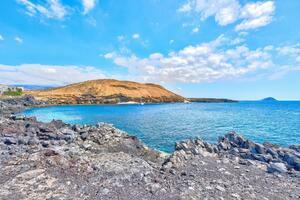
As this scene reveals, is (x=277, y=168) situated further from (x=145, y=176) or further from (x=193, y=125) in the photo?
(x=193, y=125)

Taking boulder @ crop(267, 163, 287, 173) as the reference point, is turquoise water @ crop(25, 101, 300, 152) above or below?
below

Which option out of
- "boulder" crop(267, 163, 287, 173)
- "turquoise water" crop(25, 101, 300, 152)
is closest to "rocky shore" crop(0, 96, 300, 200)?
"boulder" crop(267, 163, 287, 173)

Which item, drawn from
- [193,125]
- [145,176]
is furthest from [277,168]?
[193,125]

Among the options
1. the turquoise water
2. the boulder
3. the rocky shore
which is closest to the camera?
the rocky shore

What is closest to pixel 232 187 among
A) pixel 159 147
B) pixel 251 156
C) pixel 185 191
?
pixel 185 191

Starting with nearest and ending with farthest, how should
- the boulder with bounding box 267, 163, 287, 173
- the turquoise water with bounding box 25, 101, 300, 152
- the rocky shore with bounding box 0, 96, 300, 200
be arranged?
the rocky shore with bounding box 0, 96, 300, 200 < the boulder with bounding box 267, 163, 287, 173 < the turquoise water with bounding box 25, 101, 300, 152

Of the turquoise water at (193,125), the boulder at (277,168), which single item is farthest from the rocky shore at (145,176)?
the turquoise water at (193,125)

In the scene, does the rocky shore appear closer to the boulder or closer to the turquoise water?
the boulder

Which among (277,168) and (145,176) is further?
(277,168)

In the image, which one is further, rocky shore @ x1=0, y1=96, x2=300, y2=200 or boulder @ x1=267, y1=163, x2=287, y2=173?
boulder @ x1=267, y1=163, x2=287, y2=173

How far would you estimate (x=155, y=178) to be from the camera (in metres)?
12.7

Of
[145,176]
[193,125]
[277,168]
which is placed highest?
[277,168]

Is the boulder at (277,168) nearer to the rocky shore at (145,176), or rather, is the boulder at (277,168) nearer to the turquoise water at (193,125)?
the rocky shore at (145,176)

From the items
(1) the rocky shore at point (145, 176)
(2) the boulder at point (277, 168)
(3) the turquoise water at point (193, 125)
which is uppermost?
(2) the boulder at point (277, 168)
